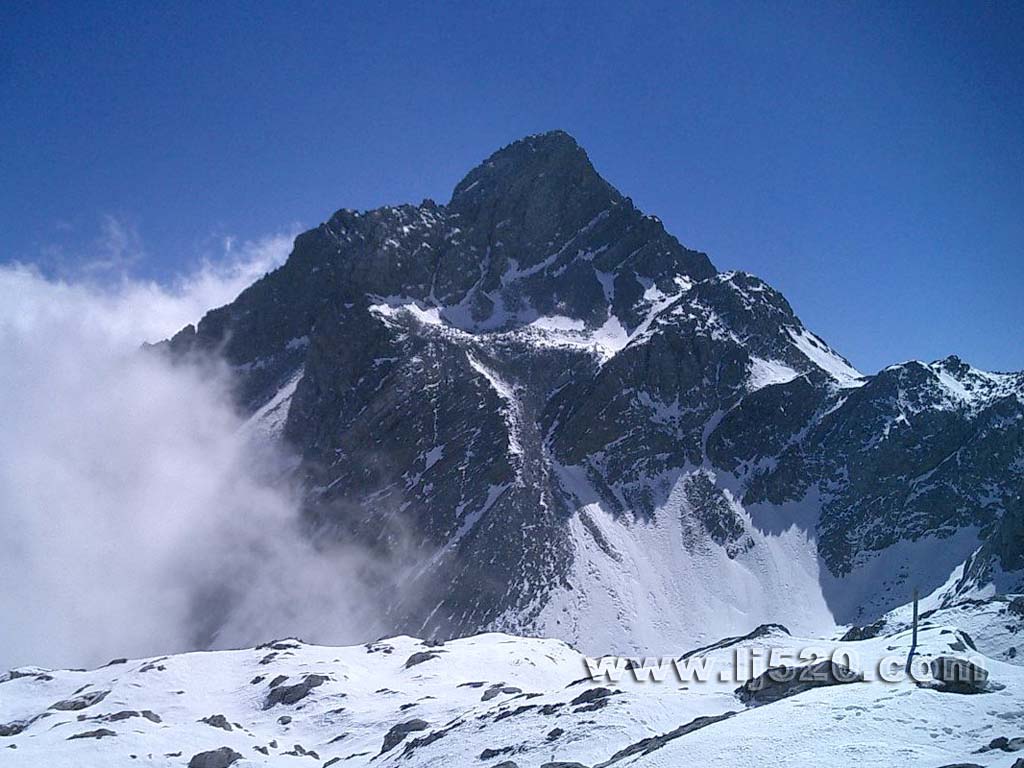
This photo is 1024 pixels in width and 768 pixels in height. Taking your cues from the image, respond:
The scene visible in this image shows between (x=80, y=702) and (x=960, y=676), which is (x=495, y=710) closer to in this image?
(x=960, y=676)

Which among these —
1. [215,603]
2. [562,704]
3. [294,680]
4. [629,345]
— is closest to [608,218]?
[629,345]

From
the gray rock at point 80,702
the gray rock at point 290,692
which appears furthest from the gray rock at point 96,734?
the gray rock at point 290,692

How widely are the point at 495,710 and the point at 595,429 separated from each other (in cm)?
9139

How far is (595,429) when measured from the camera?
422 ft

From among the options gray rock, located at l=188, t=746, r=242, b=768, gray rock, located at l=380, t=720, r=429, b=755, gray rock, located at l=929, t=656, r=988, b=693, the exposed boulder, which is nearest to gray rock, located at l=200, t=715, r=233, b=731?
gray rock, located at l=188, t=746, r=242, b=768

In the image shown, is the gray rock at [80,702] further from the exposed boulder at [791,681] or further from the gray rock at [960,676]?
the gray rock at [960,676]

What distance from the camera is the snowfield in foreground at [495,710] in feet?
69.6

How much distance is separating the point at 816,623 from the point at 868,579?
38.8 ft

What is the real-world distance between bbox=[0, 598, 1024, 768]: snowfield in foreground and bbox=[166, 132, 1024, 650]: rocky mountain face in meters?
35.3

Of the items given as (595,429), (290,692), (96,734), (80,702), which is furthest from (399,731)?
(595,429)

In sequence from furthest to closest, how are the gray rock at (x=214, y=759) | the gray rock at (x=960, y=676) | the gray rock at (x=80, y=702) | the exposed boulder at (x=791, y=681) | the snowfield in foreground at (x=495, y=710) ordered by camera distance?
the gray rock at (x=80, y=702)
the gray rock at (x=214, y=759)
the exposed boulder at (x=791, y=681)
the gray rock at (x=960, y=676)
the snowfield in foreground at (x=495, y=710)

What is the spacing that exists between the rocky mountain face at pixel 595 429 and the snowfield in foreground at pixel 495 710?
35321 mm

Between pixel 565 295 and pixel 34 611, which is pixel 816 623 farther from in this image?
pixel 34 611

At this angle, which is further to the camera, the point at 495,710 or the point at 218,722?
the point at 218,722
